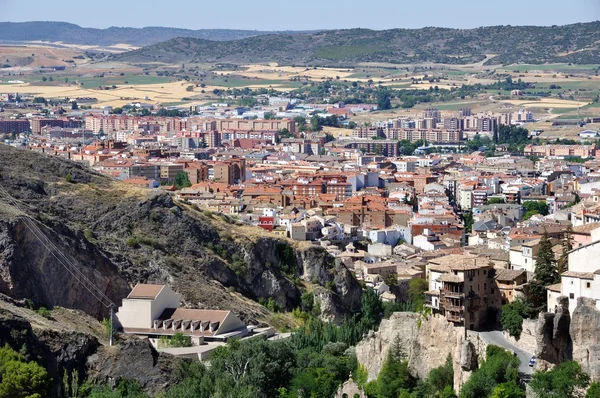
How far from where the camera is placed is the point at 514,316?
28812 mm

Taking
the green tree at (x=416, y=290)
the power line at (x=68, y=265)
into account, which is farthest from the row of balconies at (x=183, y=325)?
→ the green tree at (x=416, y=290)

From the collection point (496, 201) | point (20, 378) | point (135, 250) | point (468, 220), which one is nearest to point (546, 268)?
point (20, 378)

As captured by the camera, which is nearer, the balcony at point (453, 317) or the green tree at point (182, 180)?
the balcony at point (453, 317)

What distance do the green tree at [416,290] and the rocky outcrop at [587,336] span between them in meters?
9.23

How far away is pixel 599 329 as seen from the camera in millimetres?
26875

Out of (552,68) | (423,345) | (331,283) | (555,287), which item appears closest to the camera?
(555,287)

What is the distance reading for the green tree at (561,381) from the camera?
26250 mm

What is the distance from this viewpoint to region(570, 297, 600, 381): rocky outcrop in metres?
26.8

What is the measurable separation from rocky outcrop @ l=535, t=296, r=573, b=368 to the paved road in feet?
1.17

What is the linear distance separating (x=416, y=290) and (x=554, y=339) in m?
15.2

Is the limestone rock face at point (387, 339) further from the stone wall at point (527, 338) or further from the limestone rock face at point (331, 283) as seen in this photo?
the limestone rock face at point (331, 283)

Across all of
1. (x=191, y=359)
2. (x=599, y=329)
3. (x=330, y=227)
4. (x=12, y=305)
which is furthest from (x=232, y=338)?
(x=330, y=227)

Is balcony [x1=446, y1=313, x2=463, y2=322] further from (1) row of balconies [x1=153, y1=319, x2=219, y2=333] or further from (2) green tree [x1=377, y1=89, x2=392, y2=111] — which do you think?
(2) green tree [x1=377, y1=89, x2=392, y2=111]

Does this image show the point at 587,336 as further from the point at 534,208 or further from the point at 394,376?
the point at 534,208
